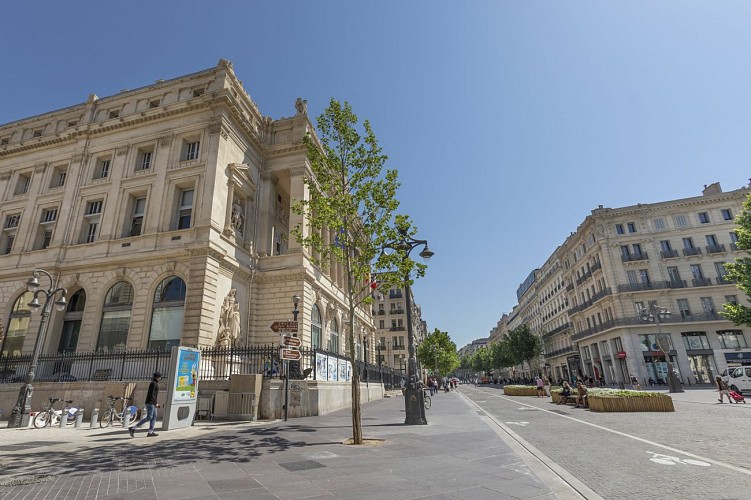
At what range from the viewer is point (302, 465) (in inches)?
266

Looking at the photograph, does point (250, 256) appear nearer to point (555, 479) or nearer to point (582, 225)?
point (555, 479)

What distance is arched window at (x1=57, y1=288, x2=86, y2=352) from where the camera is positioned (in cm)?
2177

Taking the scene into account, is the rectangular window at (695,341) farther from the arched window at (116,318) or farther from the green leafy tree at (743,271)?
the arched window at (116,318)

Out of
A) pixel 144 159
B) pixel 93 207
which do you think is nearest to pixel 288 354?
pixel 144 159

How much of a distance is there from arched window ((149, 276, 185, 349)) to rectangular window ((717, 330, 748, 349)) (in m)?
49.3

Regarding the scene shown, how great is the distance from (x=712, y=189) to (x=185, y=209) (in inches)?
2235

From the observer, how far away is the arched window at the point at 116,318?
68.1ft

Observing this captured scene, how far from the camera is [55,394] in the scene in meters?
15.9

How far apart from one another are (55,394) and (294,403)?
10379 millimetres

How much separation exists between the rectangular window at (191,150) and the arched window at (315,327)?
1286cm

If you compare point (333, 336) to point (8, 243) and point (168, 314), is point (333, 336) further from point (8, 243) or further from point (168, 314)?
point (8, 243)

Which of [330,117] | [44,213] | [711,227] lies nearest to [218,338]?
[330,117]

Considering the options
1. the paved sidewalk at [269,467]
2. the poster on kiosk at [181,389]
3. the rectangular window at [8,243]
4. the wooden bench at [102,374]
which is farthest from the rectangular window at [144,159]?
the paved sidewalk at [269,467]

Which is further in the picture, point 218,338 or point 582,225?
point 582,225
